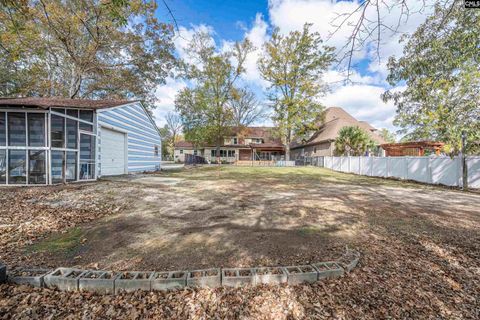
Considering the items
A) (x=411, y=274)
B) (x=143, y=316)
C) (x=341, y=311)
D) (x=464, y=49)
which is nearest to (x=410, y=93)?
(x=464, y=49)

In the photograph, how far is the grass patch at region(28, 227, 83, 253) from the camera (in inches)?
110

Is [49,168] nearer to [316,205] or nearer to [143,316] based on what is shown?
[143,316]

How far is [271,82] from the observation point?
25922 millimetres

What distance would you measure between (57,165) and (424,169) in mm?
16665

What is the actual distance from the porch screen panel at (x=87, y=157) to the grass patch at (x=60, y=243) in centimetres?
610

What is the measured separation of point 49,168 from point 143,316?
27.0ft

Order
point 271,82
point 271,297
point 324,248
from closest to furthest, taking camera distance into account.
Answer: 1. point 271,297
2. point 324,248
3. point 271,82

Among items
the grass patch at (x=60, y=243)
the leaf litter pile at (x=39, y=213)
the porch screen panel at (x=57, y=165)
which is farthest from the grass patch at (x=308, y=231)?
the porch screen panel at (x=57, y=165)

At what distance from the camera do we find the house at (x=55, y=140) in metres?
7.00

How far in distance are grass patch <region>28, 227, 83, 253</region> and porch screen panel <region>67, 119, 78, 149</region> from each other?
6.05 m

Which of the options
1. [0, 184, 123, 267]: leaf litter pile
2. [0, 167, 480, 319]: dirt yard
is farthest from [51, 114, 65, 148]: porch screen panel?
[0, 167, 480, 319]: dirt yard

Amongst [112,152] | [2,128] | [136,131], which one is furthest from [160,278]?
[136,131]

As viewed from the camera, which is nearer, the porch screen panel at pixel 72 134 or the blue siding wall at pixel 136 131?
the porch screen panel at pixel 72 134

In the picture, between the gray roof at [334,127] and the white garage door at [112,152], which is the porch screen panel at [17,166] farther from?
the gray roof at [334,127]
